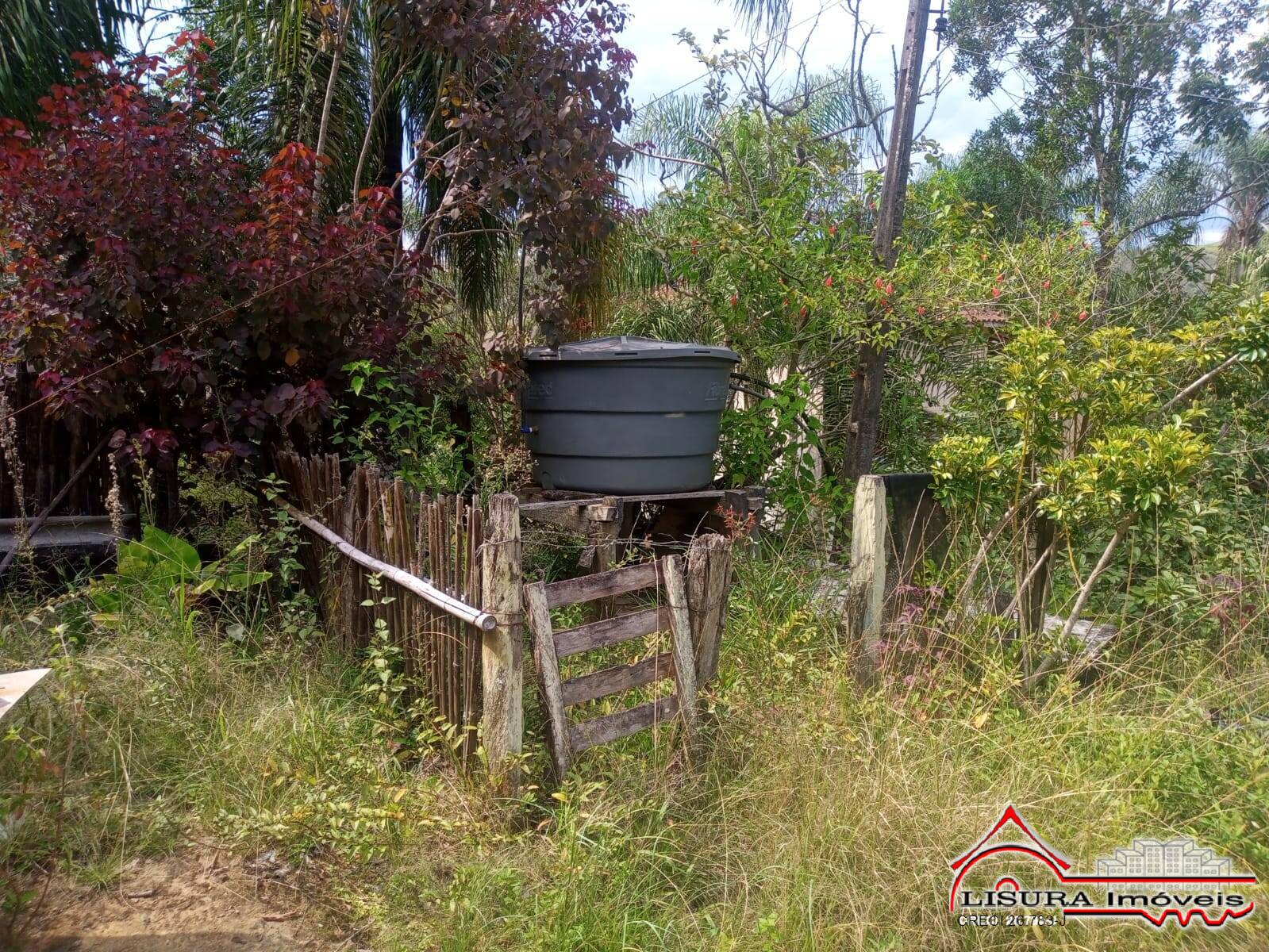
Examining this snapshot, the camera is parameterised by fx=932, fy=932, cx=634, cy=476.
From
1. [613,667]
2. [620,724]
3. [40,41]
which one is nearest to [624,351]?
[613,667]

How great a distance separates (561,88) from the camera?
16.4 ft

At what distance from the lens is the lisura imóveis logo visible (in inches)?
91.3

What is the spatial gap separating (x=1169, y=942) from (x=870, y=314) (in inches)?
149

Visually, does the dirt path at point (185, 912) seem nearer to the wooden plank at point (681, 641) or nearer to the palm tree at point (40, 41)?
the wooden plank at point (681, 641)

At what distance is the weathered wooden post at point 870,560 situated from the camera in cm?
377

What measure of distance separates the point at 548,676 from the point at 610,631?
256 mm

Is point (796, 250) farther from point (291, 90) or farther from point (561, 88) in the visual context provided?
point (291, 90)

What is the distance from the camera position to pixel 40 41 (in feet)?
20.9

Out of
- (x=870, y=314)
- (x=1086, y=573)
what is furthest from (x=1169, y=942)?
(x=870, y=314)

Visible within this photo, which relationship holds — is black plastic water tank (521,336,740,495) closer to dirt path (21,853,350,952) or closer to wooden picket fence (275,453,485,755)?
wooden picket fence (275,453,485,755)

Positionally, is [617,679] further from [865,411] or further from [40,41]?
[40,41]

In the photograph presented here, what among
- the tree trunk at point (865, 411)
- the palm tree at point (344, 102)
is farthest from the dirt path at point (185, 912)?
the palm tree at point (344, 102)

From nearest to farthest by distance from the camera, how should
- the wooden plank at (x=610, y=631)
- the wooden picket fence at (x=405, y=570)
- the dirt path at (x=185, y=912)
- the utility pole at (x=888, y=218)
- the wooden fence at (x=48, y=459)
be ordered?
the dirt path at (x=185, y=912) < the wooden plank at (x=610, y=631) < the wooden picket fence at (x=405, y=570) < the wooden fence at (x=48, y=459) < the utility pole at (x=888, y=218)

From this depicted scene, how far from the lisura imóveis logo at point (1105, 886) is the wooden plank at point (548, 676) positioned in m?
1.19
